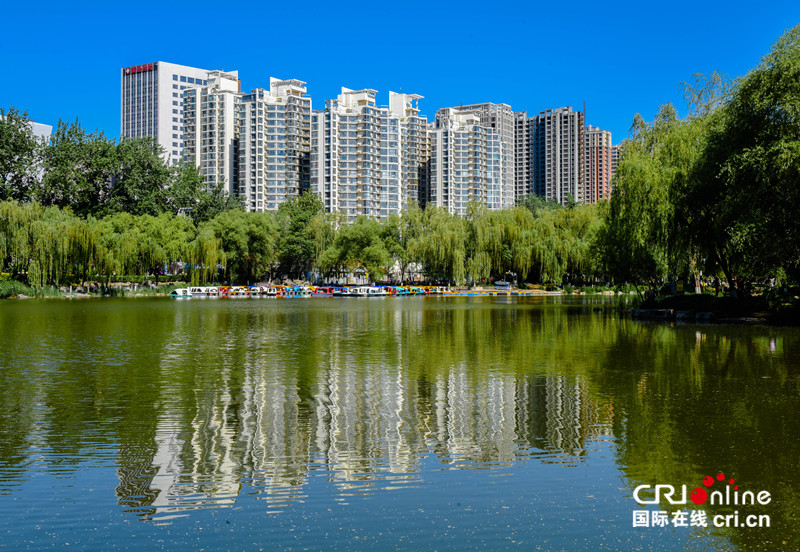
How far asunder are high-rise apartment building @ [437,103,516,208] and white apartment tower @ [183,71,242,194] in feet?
188

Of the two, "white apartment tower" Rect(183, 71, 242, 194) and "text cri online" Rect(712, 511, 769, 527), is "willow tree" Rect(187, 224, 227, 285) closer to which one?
"text cri online" Rect(712, 511, 769, 527)

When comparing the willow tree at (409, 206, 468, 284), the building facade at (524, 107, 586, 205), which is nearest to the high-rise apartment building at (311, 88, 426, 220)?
the willow tree at (409, 206, 468, 284)

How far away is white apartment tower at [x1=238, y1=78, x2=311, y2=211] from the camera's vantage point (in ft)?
442

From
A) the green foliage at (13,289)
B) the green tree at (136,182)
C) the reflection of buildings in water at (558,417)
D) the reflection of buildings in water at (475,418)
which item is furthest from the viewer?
the green tree at (136,182)

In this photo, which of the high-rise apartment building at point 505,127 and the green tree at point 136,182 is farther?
the high-rise apartment building at point 505,127

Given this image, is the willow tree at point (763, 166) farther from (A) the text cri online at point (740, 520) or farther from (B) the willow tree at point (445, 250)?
(B) the willow tree at point (445, 250)

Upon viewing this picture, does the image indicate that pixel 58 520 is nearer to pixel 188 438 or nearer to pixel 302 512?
pixel 302 512

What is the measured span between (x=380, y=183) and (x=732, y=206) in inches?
4440

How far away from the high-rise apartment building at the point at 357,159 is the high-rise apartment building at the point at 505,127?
37177 mm

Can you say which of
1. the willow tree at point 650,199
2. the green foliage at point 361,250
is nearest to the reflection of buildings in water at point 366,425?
the willow tree at point 650,199

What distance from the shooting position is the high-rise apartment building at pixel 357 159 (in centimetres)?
13325

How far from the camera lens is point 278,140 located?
135m

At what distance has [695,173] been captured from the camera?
2927 centimetres

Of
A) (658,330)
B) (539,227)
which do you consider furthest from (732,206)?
(539,227)
